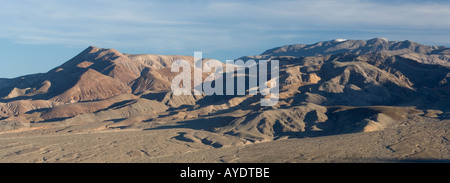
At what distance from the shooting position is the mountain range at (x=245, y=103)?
240 feet

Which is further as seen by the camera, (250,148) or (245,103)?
(245,103)

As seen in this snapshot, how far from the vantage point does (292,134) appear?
70.4 meters

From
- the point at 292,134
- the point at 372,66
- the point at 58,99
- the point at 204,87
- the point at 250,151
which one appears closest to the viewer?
the point at 250,151

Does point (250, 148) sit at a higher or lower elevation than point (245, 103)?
higher

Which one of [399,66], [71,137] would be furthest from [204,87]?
[71,137]

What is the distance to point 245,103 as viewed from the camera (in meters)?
111

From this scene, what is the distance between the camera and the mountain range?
240ft

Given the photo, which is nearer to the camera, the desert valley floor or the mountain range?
the desert valley floor

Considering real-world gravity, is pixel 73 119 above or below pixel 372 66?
below

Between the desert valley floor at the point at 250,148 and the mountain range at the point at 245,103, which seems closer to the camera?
the desert valley floor at the point at 250,148
